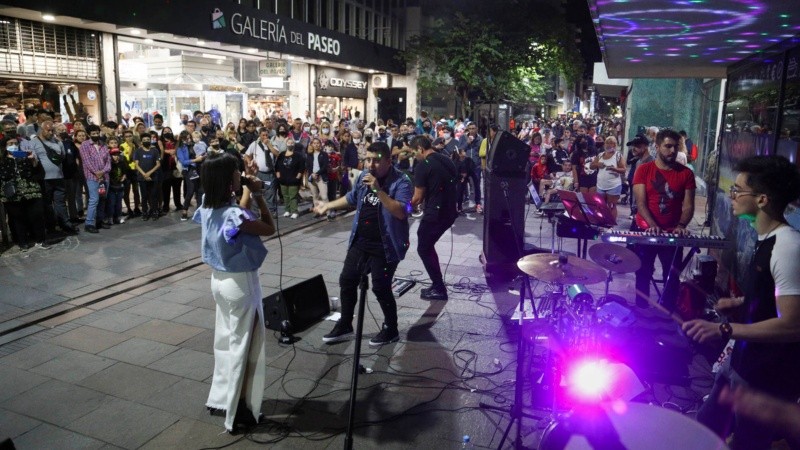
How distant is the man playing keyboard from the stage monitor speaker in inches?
67.0

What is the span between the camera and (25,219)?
902 cm

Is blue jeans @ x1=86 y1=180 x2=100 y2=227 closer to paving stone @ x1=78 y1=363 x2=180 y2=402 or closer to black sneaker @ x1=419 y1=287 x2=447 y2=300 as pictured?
paving stone @ x1=78 y1=363 x2=180 y2=402

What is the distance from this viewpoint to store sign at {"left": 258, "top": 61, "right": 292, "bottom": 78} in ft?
59.1

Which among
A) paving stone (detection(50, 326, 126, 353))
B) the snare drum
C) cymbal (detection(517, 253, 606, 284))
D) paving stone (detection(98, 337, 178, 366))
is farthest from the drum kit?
paving stone (detection(50, 326, 126, 353))

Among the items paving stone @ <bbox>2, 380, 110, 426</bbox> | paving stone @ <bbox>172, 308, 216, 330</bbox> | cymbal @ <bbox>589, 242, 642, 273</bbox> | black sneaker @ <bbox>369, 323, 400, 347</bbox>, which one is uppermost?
cymbal @ <bbox>589, 242, 642, 273</bbox>

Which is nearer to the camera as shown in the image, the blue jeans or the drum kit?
the drum kit

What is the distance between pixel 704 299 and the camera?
5.62 m

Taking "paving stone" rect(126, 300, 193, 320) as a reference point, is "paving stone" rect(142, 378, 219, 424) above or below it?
below

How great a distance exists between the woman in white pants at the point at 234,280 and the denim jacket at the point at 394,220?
1.48 metres

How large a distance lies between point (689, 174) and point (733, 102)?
2320 millimetres

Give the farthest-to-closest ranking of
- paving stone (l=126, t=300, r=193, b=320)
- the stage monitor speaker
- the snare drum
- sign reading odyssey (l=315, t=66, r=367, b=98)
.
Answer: sign reading odyssey (l=315, t=66, r=367, b=98) → the stage monitor speaker → paving stone (l=126, t=300, r=193, b=320) → the snare drum

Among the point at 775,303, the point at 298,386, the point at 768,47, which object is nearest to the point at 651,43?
the point at 768,47

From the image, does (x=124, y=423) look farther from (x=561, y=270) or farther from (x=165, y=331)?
(x=561, y=270)

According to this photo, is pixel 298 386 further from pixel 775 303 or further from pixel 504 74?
pixel 504 74
